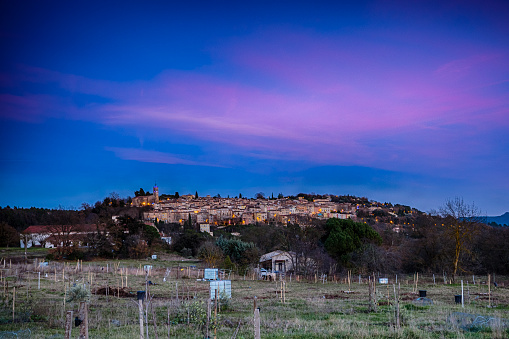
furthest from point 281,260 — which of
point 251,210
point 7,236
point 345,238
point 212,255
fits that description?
point 251,210

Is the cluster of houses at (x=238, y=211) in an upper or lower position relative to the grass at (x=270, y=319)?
upper

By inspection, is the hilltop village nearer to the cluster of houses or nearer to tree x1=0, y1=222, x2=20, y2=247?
the cluster of houses

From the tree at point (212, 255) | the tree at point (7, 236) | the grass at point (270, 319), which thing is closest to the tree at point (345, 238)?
the tree at point (212, 255)

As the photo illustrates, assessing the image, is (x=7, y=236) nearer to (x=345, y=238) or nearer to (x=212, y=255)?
(x=212, y=255)

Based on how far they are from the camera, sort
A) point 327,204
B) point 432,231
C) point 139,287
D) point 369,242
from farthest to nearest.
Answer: point 327,204
point 369,242
point 432,231
point 139,287

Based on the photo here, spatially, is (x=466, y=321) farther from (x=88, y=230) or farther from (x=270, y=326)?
(x=88, y=230)

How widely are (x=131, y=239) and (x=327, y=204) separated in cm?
13055

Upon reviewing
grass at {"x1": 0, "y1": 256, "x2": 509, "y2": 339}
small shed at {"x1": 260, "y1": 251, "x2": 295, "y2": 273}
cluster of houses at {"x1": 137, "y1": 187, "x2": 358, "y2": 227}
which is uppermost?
cluster of houses at {"x1": 137, "y1": 187, "x2": 358, "y2": 227}

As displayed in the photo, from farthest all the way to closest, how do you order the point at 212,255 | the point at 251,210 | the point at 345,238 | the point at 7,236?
the point at 251,210
the point at 7,236
the point at 345,238
the point at 212,255

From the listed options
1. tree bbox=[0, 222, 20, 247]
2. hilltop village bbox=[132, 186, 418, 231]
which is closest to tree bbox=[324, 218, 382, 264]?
tree bbox=[0, 222, 20, 247]

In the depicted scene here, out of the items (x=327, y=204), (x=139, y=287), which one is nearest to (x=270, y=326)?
(x=139, y=287)

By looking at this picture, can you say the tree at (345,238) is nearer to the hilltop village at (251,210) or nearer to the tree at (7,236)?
the tree at (7,236)

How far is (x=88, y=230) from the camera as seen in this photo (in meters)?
49.4

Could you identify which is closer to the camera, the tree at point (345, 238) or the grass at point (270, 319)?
the grass at point (270, 319)
